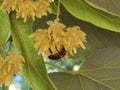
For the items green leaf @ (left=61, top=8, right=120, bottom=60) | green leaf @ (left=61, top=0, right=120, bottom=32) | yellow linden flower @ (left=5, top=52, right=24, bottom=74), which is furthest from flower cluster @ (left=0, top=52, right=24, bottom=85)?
green leaf @ (left=61, top=8, right=120, bottom=60)

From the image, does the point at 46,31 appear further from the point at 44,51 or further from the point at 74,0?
the point at 74,0

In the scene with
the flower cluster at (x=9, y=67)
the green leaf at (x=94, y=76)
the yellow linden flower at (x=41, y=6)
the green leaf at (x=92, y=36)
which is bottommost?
the green leaf at (x=94, y=76)

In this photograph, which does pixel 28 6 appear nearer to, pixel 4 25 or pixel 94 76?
pixel 4 25

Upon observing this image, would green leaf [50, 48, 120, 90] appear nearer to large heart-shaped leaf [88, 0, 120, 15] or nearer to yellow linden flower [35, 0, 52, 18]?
large heart-shaped leaf [88, 0, 120, 15]

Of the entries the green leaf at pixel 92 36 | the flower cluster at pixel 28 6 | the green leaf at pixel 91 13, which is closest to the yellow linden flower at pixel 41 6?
the flower cluster at pixel 28 6

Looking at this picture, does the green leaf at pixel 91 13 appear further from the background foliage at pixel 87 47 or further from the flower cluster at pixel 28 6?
the flower cluster at pixel 28 6

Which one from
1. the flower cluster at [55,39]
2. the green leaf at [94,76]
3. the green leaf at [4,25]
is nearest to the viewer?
the flower cluster at [55,39]
